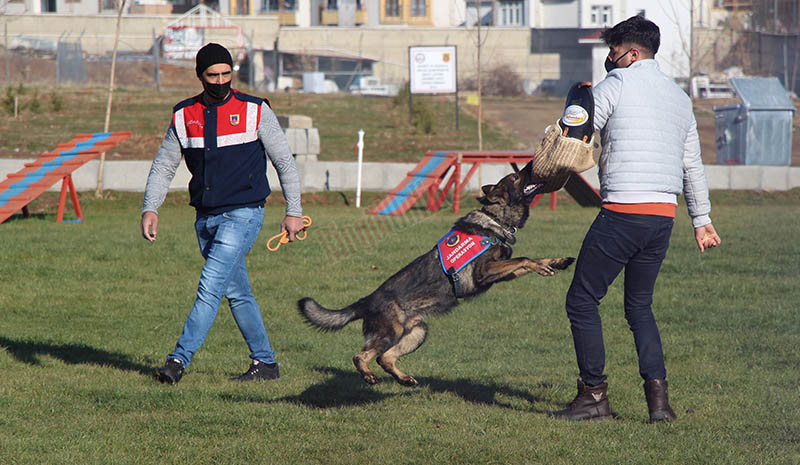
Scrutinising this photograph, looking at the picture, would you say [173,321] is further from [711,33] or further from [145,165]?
[711,33]

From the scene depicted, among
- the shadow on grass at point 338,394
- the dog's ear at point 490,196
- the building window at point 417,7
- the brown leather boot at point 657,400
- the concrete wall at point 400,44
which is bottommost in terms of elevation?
the shadow on grass at point 338,394

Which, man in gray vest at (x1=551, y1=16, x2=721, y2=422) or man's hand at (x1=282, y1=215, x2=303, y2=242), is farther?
man's hand at (x1=282, y1=215, x2=303, y2=242)

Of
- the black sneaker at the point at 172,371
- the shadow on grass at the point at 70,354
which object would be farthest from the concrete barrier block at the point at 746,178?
the black sneaker at the point at 172,371

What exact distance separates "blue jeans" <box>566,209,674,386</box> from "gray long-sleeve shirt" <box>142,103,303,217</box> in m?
1.80

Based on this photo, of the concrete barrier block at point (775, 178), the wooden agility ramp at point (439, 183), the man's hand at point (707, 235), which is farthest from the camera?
the concrete barrier block at point (775, 178)

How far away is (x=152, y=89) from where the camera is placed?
3453 cm

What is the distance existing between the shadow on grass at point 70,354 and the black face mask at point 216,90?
201 cm

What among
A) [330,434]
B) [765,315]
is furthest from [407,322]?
[765,315]

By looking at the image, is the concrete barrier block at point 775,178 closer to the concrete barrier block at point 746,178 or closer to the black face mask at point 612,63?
the concrete barrier block at point 746,178

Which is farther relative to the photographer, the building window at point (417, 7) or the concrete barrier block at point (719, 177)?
the building window at point (417, 7)

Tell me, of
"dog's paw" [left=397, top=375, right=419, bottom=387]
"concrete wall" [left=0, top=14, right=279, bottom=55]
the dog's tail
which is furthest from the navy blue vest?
"concrete wall" [left=0, top=14, right=279, bottom=55]

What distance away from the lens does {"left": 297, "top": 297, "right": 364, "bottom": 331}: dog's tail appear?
5.57 m

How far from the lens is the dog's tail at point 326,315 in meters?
5.57

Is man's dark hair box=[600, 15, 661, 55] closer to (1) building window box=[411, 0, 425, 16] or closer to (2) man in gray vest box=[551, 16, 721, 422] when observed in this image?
(2) man in gray vest box=[551, 16, 721, 422]
